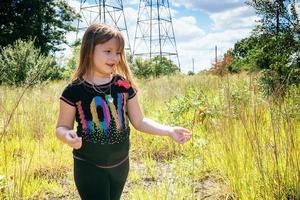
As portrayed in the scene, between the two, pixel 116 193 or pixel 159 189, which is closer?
pixel 116 193

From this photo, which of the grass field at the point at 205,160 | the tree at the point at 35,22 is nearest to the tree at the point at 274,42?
the grass field at the point at 205,160

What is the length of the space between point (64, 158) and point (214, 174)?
157 cm

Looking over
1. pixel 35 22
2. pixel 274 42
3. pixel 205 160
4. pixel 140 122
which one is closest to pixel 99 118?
pixel 140 122

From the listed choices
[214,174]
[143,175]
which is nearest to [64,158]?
[143,175]

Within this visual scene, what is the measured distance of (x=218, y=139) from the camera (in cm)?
367

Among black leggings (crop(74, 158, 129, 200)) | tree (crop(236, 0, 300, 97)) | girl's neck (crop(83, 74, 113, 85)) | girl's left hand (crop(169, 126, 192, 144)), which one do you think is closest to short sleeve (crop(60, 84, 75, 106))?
girl's neck (crop(83, 74, 113, 85))

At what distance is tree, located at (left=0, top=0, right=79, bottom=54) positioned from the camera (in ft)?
76.5

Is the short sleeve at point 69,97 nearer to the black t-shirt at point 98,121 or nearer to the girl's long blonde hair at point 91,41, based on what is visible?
the black t-shirt at point 98,121

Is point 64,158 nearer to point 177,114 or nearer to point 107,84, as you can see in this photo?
point 177,114

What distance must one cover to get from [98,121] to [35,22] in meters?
23.7

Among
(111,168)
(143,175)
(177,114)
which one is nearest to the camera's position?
(111,168)

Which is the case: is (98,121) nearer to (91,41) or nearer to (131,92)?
(131,92)

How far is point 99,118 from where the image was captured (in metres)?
2.04

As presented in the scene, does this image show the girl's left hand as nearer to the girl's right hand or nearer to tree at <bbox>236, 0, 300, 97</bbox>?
the girl's right hand
